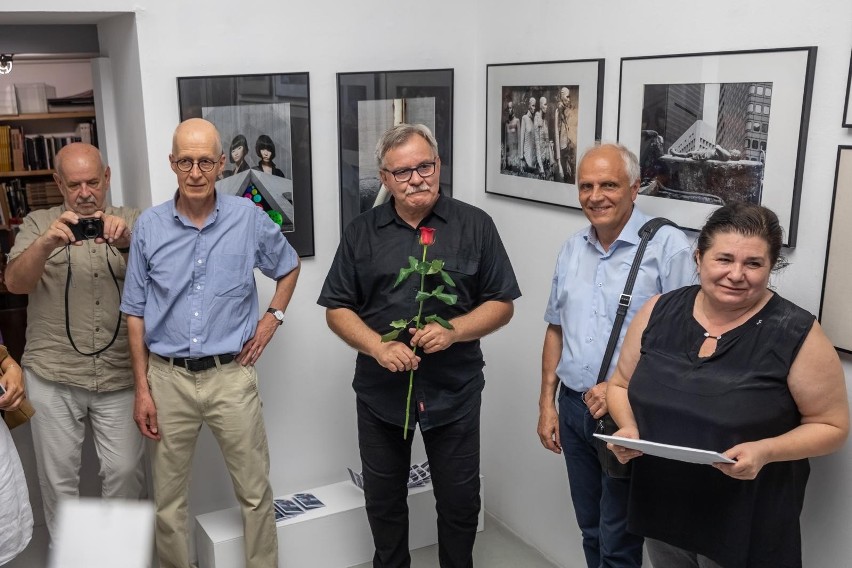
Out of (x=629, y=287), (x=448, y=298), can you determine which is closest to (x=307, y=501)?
(x=448, y=298)

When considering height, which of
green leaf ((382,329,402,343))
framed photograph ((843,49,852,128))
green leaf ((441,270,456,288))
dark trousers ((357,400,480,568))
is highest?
framed photograph ((843,49,852,128))

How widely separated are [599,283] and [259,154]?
5.13 ft

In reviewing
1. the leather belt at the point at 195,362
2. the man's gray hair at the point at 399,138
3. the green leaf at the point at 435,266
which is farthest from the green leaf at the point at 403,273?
the leather belt at the point at 195,362

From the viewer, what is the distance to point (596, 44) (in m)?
3.03

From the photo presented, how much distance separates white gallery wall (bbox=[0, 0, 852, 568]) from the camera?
309 cm

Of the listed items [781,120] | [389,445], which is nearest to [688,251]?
[781,120]

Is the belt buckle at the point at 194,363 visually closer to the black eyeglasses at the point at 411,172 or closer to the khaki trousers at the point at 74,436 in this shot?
the khaki trousers at the point at 74,436

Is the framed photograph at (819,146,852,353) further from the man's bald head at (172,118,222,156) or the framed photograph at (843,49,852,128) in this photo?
the man's bald head at (172,118,222,156)

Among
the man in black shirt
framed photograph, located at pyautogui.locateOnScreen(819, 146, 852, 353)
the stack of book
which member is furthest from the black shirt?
the stack of book

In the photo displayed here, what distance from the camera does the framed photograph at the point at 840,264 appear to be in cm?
218

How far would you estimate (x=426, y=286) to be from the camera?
276 centimetres

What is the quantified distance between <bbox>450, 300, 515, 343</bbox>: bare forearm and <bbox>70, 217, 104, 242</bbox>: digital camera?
1227mm

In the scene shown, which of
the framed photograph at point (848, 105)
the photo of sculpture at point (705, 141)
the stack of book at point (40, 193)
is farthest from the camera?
the stack of book at point (40, 193)

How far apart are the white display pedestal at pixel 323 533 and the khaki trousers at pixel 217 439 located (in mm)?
174
